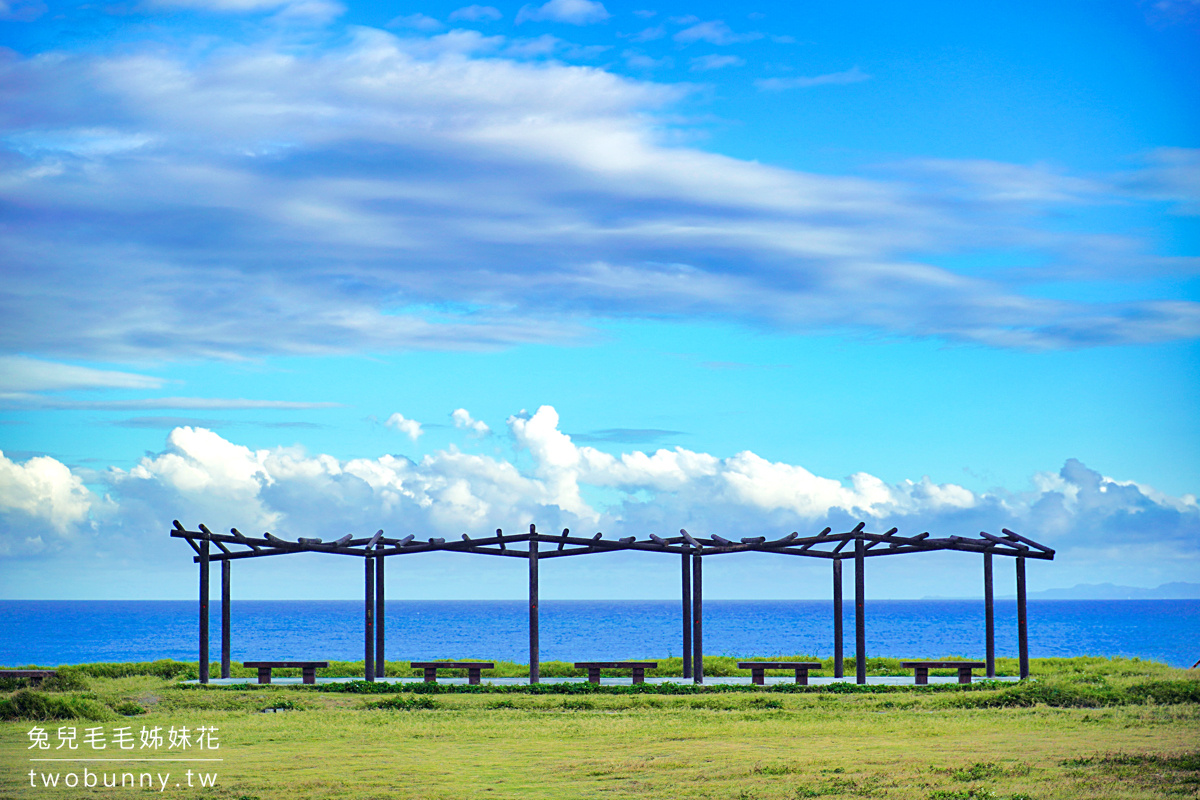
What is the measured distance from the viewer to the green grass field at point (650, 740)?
38.2ft

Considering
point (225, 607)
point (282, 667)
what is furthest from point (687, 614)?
point (225, 607)

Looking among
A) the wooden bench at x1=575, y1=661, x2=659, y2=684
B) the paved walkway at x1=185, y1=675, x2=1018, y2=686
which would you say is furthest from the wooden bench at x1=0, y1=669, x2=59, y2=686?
the wooden bench at x1=575, y1=661, x2=659, y2=684

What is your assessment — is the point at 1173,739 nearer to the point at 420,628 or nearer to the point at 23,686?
the point at 23,686

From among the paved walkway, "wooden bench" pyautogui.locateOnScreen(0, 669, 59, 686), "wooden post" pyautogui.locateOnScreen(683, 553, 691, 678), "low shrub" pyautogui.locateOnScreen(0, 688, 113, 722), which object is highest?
"wooden post" pyautogui.locateOnScreen(683, 553, 691, 678)

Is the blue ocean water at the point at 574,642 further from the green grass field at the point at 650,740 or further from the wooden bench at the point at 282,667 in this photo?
the green grass field at the point at 650,740

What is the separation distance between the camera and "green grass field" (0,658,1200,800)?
11648 millimetres

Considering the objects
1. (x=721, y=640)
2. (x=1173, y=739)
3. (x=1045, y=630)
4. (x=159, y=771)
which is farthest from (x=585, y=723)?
(x=1045, y=630)

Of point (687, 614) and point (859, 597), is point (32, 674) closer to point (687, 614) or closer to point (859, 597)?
point (687, 614)

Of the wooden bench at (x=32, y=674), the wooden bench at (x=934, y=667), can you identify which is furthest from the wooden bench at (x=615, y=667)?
the wooden bench at (x=32, y=674)

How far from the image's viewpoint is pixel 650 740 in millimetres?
15320

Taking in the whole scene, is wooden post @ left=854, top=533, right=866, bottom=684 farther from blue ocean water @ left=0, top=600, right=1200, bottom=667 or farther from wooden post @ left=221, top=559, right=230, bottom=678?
blue ocean water @ left=0, top=600, right=1200, bottom=667

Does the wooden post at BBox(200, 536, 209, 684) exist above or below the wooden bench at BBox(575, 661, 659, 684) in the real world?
above

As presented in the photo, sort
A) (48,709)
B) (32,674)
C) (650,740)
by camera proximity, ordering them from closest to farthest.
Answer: (650,740) < (48,709) < (32,674)

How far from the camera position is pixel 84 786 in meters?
12.0
